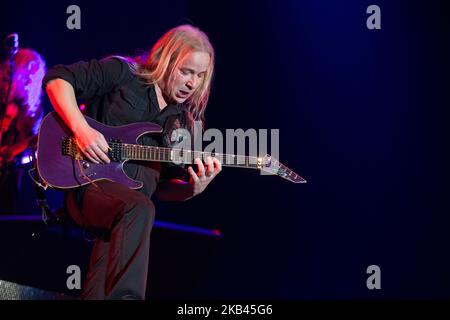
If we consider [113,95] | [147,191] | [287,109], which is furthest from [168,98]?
[287,109]

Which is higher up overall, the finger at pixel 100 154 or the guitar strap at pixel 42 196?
the finger at pixel 100 154

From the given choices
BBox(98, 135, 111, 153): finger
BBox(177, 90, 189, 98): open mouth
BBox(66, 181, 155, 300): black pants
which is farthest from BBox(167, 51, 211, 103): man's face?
BBox(66, 181, 155, 300): black pants

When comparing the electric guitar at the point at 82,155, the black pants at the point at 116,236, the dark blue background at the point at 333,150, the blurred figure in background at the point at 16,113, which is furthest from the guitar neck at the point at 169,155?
the blurred figure in background at the point at 16,113

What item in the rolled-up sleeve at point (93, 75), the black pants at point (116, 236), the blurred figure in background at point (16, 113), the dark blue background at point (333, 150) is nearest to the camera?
the black pants at point (116, 236)

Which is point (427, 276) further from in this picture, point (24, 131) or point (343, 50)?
point (24, 131)

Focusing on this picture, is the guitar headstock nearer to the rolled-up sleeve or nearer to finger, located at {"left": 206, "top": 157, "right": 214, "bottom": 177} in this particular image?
finger, located at {"left": 206, "top": 157, "right": 214, "bottom": 177}

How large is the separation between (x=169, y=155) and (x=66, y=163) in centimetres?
50

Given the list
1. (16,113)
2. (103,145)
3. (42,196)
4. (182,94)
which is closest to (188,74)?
(182,94)

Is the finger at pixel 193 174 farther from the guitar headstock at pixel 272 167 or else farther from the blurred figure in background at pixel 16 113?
the blurred figure in background at pixel 16 113

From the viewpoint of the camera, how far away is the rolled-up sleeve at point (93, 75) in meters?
2.77

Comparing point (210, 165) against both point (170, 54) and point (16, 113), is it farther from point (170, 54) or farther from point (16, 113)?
point (16, 113)

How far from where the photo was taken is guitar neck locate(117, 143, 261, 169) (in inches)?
109

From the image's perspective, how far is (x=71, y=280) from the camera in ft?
10.2

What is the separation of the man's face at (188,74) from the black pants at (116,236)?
0.60 metres
